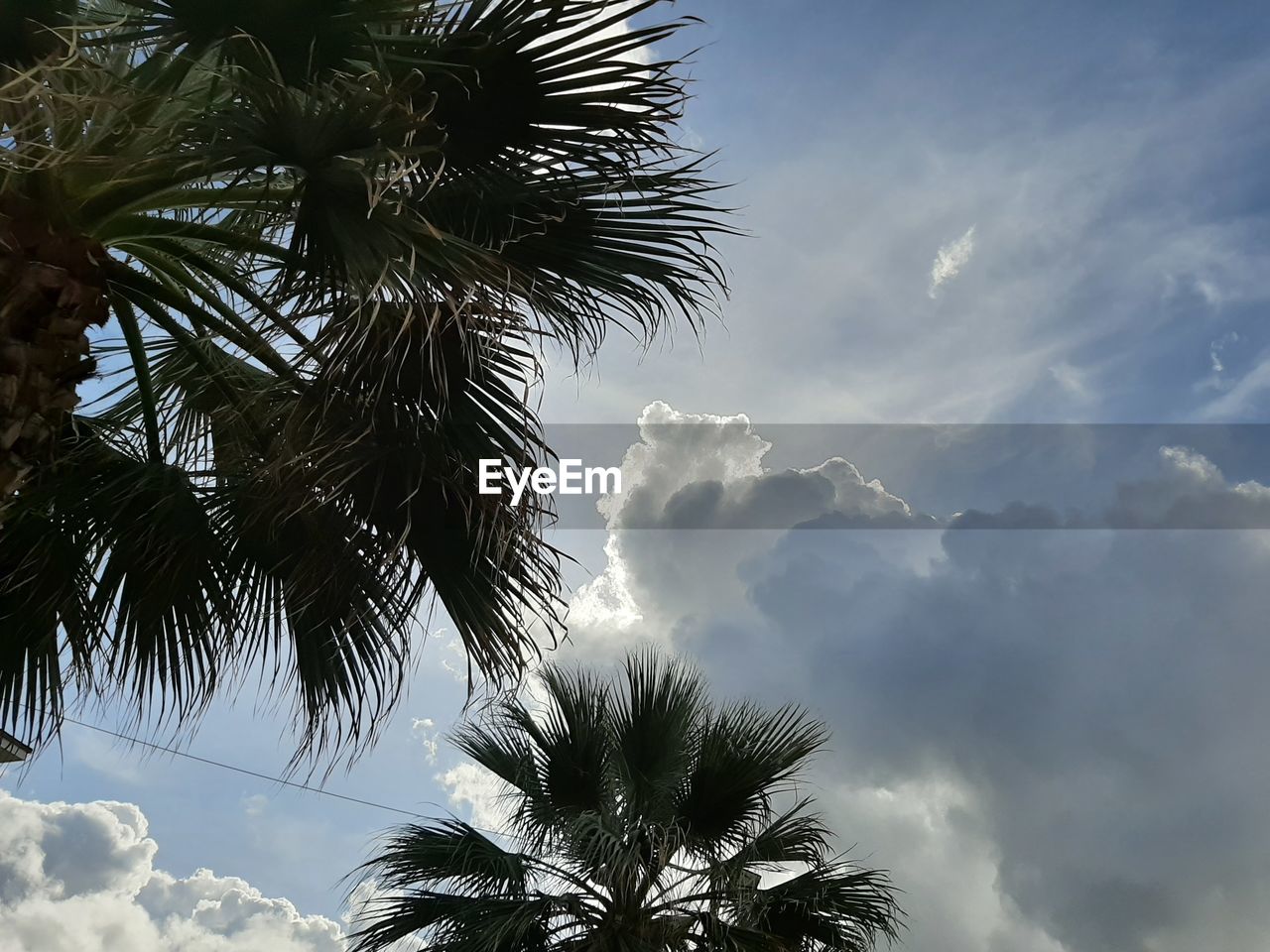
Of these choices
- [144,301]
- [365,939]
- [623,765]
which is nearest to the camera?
[144,301]

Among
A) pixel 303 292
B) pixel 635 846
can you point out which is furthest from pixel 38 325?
pixel 635 846

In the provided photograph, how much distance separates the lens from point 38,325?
118 inches

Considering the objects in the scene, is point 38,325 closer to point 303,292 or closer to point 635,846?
point 303,292

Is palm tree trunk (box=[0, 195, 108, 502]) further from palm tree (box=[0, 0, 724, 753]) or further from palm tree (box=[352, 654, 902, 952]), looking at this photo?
palm tree (box=[352, 654, 902, 952])

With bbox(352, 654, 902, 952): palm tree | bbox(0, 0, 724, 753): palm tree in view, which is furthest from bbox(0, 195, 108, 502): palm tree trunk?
bbox(352, 654, 902, 952): palm tree

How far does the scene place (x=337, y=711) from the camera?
4.42m

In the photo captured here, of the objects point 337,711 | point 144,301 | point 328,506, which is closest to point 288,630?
point 337,711

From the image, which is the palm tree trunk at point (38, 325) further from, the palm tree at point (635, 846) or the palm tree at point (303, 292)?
the palm tree at point (635, 846)

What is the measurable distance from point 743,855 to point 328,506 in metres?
3.89

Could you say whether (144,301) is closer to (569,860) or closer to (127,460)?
(127,460)

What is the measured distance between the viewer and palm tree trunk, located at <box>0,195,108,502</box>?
2.94 meters

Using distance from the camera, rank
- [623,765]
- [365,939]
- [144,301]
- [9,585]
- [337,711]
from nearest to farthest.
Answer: [144,301]
[9,585]
[337,711]
[365,939]
[623,765]

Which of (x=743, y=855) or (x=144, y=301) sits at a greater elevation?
(x=144, y=301)

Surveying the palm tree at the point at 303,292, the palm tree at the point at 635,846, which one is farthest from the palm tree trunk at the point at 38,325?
the palm tree at the point at 635,846
